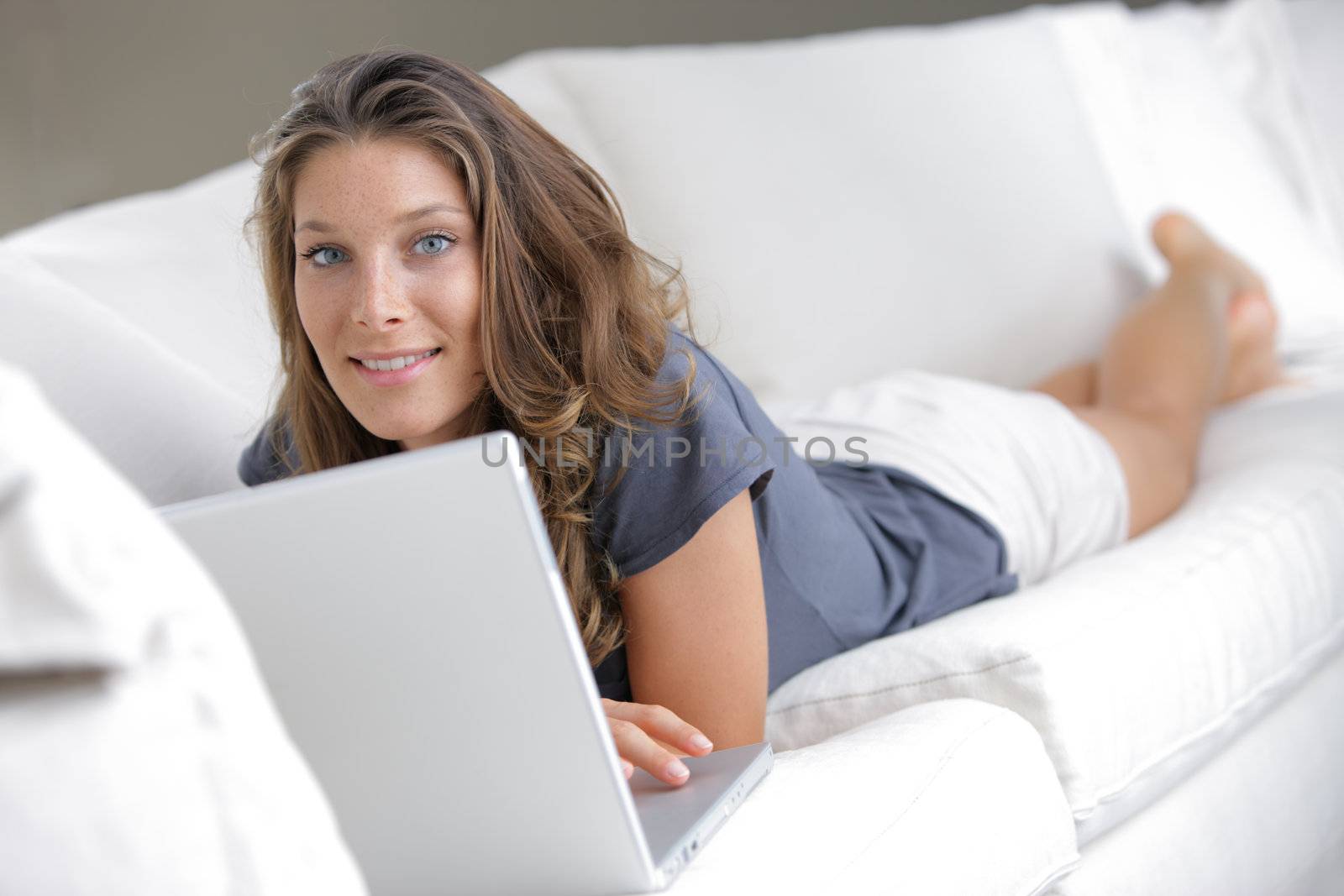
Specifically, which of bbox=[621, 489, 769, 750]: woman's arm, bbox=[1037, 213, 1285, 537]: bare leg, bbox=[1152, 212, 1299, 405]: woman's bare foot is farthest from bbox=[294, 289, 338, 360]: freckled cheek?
bbox=[1152, 212, 1299, 405]: woman's bare foot

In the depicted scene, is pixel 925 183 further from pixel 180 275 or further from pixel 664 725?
pixel 664 725

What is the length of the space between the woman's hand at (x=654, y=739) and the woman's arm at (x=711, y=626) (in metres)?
0.10

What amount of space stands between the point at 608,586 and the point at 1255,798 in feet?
2.19

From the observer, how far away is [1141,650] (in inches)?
44.0

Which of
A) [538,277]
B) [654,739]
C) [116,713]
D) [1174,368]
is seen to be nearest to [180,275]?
[538,277]

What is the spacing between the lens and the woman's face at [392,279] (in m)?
1.01

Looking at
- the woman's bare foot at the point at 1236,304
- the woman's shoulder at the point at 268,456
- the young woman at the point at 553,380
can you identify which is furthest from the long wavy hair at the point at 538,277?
the woman's bare foot at the point at 1236,304

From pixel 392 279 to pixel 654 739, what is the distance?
41 cm

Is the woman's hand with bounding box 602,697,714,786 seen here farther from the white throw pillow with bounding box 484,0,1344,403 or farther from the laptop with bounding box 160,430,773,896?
the white throw pillow with bounding box 484,0,1344,403

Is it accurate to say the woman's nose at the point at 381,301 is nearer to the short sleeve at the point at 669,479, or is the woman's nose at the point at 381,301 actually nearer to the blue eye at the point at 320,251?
the blue eye at the point at 320,251

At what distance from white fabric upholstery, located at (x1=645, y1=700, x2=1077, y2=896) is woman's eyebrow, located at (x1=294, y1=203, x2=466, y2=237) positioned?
490 millimetres

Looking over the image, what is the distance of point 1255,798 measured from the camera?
123 centimetres

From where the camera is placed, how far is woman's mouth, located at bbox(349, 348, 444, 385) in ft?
3.41

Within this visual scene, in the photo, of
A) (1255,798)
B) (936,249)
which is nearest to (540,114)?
(936,249)
